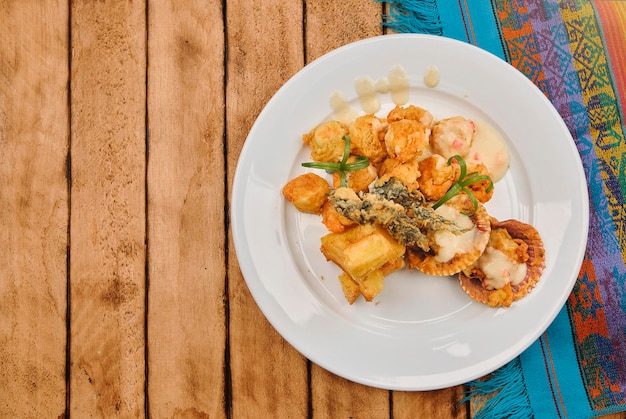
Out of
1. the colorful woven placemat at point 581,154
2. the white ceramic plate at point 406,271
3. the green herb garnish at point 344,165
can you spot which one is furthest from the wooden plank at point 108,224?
the colorful woven placemat at point 581,154

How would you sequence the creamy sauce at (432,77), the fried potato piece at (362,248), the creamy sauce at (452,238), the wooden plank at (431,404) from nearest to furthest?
the fried potato piece at (362,248) → the creamy sauce at (452,238) → the creamy sauce at (432,77) → the wooden plank at (431,404)

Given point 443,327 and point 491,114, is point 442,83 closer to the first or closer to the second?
point 491,114

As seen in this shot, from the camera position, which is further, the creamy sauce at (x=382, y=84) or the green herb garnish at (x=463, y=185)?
the creamy sauce at (x=382, y=84)

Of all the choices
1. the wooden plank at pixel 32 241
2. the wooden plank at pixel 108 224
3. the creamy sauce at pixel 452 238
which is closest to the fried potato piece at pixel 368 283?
the creamy sauce at pixel 452 238

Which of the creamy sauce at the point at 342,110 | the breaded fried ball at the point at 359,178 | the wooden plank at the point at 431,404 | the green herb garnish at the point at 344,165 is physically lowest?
the wooden plank at the point at 431,404

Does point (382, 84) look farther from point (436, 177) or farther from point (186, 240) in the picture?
point (186, 240)

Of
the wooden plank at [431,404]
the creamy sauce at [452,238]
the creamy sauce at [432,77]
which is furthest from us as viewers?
the wooden plank at [431,404]

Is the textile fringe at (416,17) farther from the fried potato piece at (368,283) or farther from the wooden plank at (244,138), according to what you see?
the fried potato piece at (368,283)

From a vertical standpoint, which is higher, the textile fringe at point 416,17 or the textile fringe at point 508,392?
the textile fringe at point 416,17
